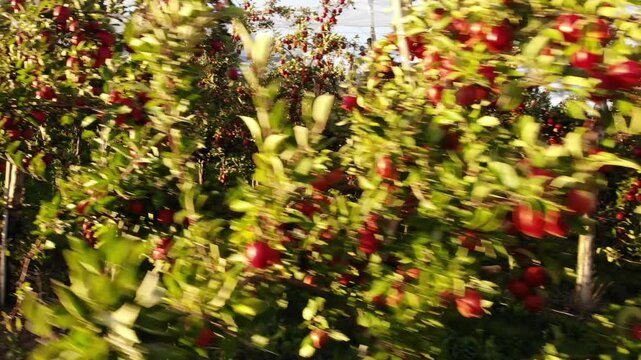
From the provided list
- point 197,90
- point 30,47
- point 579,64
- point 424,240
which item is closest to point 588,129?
point 579,64

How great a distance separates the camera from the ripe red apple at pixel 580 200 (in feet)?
3.74

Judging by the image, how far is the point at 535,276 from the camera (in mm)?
1539

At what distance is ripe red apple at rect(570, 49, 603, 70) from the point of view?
48.1 inches

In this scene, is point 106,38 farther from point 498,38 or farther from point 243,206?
point 498,38

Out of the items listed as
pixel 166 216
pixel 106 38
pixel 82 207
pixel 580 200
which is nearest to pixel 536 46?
pixel 580 200

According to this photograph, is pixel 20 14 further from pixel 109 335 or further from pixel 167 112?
pixel 109 335

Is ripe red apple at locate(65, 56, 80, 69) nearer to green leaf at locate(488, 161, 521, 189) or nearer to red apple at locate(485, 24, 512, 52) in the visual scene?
red apple at locate(485, 24, 512, 52)

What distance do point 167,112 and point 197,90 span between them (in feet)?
0.38

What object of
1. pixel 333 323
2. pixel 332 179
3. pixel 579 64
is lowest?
pixel 333 323

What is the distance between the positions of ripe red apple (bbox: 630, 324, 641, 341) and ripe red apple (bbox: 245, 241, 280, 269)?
988mm

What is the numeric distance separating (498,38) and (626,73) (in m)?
0.32

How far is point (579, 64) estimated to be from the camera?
1.24 m

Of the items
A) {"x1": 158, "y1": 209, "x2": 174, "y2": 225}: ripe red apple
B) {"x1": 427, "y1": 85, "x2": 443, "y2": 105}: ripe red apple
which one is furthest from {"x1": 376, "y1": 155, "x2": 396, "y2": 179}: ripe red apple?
{"x1": 158, "y1": 209, "x2": 174, "y2": 225}: ripe red apple

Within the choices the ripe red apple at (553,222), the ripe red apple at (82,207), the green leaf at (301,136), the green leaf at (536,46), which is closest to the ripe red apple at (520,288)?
the ripe red apple at (553,222)
